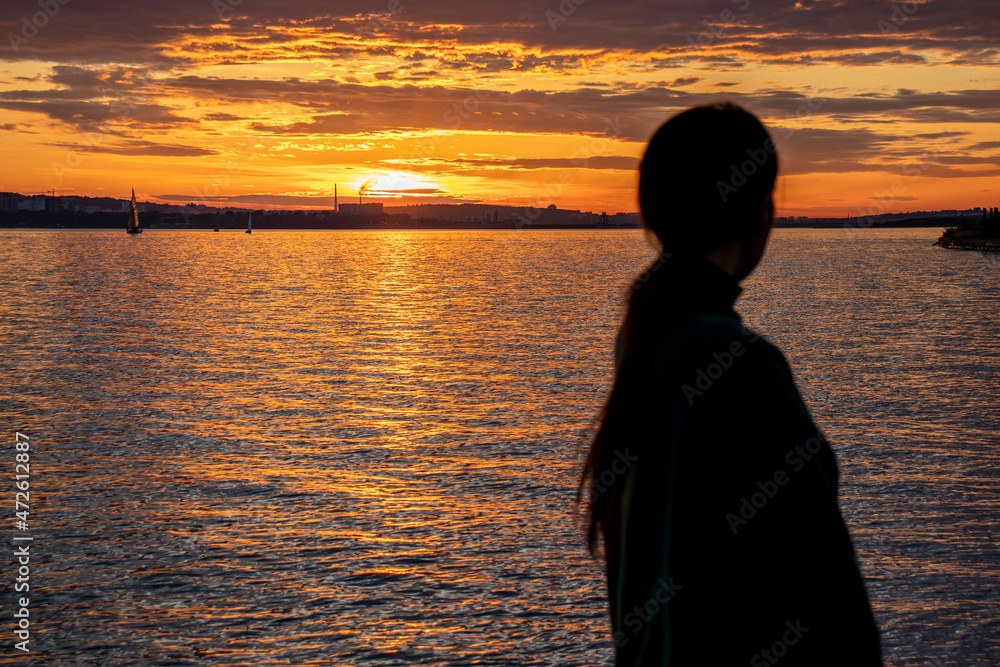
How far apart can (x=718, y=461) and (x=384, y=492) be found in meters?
11.4

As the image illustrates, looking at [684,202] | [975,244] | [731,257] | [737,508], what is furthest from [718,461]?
[975,244]

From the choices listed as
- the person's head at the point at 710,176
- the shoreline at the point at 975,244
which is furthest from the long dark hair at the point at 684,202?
the shoreline at the point at 975,244

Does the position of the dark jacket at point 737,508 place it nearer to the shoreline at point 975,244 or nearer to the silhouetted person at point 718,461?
the silhouetted person at point 718,461

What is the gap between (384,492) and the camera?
1317cm

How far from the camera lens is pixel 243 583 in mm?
9633

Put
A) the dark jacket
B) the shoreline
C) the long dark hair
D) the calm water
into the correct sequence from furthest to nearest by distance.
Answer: the shoreline
the calm water
the long dark hair
the dark jacket

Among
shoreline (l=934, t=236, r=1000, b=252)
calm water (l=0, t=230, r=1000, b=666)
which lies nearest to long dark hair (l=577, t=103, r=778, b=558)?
calm water (l=0, t=230, r=1000, b=666)

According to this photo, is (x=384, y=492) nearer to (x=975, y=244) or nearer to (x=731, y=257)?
(x=731, y=257)

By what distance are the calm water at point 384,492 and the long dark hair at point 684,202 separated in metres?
6.28

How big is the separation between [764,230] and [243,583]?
335 inches

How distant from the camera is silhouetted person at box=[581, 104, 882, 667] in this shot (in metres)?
2.11

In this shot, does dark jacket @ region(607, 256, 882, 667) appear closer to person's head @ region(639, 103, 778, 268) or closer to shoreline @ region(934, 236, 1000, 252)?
person's head @ region(639, 103, 778, 268)

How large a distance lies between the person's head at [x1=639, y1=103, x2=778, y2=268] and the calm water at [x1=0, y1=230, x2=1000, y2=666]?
643cm

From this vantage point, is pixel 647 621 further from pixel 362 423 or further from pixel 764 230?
pixel 362 423
